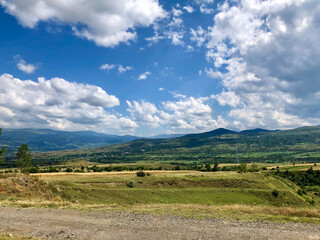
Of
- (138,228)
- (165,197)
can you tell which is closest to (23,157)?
(165,197)

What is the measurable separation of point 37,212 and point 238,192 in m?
61.6

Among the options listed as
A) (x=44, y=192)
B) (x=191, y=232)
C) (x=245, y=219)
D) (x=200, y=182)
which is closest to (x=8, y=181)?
(x=44, y=192)

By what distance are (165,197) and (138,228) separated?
42.7 meters

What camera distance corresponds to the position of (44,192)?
129 feet

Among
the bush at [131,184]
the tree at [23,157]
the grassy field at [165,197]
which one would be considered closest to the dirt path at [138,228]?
the grassy field at [165,197]

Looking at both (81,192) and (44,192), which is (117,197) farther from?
(44,192)

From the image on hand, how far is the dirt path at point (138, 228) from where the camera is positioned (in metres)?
15.3

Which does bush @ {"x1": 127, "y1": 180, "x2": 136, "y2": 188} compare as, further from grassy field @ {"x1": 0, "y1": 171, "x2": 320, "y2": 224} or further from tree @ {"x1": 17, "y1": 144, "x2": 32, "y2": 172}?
tree @ {"x1": 17, "y1": 144, "x2": 32, "y2": 172}

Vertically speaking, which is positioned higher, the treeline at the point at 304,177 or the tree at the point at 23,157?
the tree at the point at 23,157

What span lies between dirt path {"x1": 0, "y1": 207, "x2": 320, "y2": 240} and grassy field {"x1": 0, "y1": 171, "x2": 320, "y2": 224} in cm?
286

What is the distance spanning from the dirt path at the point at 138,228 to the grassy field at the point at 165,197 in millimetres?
2860

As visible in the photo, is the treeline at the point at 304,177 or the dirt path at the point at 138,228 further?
the treeline at the point at 304,177

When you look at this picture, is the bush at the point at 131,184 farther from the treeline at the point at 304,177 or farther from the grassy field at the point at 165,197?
the treeline at the point at 304,177

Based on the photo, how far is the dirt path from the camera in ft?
50.1
